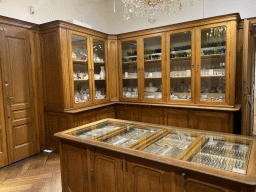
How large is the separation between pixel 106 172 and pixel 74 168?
0.46m

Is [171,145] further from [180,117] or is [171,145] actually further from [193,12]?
[193,12]

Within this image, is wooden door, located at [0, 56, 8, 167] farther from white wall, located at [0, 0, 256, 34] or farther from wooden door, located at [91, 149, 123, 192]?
wooden door, located at [91, 149, 123, 192]

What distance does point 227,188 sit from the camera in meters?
1.22

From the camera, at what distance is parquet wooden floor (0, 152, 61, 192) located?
2.59 metres

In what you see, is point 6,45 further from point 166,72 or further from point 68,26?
point 166,72

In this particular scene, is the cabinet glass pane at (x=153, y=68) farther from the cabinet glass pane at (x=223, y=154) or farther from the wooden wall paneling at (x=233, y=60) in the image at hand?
the cabinet glass pane at (x=223, y=154)

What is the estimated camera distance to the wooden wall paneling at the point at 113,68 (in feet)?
15.1

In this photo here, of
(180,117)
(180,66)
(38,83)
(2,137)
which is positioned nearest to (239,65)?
(180,66)

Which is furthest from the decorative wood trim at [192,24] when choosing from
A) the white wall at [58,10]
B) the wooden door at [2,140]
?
the wooden door at [2,140]

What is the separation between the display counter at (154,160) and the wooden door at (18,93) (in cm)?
172

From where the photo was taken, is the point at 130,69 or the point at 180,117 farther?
the point at 130,69

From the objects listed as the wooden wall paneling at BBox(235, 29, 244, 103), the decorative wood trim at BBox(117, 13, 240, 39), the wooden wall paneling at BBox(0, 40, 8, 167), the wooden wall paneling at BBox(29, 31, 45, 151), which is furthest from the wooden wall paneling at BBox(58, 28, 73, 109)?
the wooden wall paneling at BBox(235, 29, 244, 103)

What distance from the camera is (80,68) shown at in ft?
12.7

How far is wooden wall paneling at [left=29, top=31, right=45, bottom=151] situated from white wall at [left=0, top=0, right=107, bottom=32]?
0.39 metres
